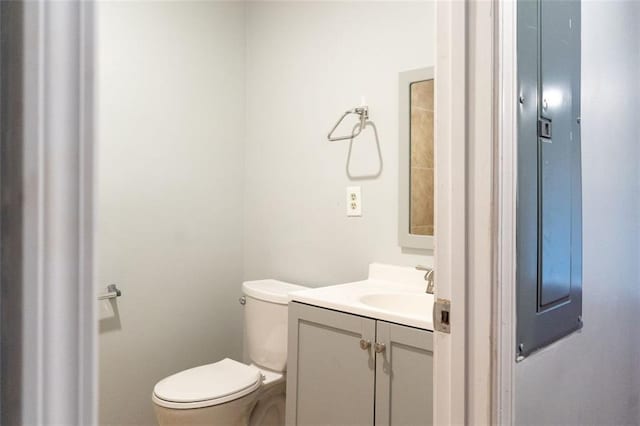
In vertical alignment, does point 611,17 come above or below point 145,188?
above

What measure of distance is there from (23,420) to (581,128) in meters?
1.33

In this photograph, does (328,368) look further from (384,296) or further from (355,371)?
(384,296)

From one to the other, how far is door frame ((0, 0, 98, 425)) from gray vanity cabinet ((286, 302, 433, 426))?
1109 millimetres

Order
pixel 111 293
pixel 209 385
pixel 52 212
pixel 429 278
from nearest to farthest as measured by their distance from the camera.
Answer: pixel 52 212 → pixel 429 278 → pixel 209 385 → pixel 111 293

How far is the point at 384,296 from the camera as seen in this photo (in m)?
1.79

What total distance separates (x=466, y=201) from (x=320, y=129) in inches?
56.9

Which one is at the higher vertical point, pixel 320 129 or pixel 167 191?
pixel 320 129

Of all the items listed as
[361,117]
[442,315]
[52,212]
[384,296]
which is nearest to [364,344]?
[384,296]

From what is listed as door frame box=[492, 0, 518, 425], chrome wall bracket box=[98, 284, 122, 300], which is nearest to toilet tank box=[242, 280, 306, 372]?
chrome wall bracket box=[98, 284, 122, 300]

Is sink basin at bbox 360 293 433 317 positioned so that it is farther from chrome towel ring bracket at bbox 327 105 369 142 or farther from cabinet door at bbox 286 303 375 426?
chrome towel ring bracket at bbox 327 105 369 142
